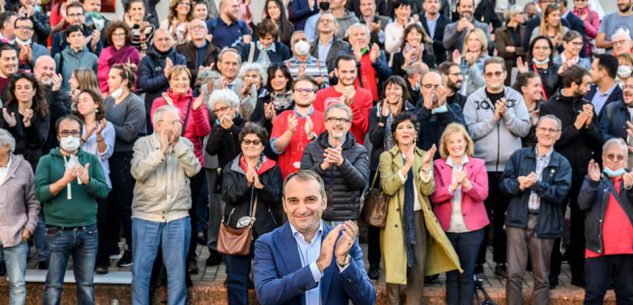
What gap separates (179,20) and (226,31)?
71cm

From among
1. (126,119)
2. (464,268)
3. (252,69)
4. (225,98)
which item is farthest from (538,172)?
(126,119)

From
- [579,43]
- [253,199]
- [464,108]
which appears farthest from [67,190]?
[579,43]

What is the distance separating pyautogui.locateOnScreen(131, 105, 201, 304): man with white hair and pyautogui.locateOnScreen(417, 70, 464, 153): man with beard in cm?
221

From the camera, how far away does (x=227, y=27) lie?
1280 cm

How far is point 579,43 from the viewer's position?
11570mm

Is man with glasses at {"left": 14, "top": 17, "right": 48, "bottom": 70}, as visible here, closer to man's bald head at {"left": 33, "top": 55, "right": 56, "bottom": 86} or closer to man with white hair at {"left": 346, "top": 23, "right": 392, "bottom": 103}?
man's bald head at {"left": 33, "top": 55, "right": 56, "bottom": 86}

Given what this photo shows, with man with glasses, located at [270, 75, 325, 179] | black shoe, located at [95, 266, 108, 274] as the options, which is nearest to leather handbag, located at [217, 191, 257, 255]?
man with glasses, located at [270, 75, 325, 179]

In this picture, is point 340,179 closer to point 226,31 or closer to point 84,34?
point 226,31

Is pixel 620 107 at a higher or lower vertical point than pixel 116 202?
higher

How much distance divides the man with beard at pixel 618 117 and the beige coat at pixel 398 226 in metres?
2.00

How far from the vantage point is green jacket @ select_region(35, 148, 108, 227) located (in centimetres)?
845

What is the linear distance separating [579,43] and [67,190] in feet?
20.7

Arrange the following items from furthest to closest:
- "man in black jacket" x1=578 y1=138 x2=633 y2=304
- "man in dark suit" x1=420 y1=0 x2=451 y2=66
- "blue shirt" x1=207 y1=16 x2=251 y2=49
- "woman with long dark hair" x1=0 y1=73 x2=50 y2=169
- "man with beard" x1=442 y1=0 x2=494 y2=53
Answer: "man in dark suit" x1=420 y1=0 x2=451 y2=66
"man with beard" x1=442 y1=0 x2=494 y2=53
"blue shirt" x1=207 y1=16 x2=251 y2=49
"woman with long dark hair" x1=0 y1=73 x2=50 y2=169
"man in black jacket" x1=578 y1=138 x2=633 y2=304

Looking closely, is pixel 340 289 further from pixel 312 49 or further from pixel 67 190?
pixel 312 49
